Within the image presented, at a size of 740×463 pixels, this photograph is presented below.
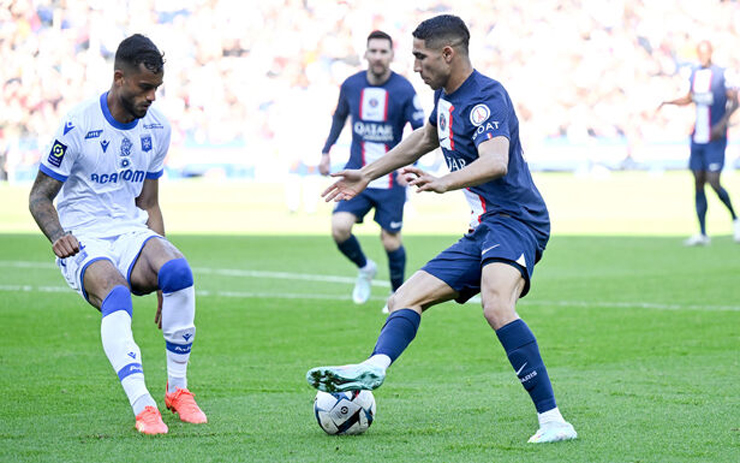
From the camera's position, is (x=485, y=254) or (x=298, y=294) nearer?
(x=485, y=254)

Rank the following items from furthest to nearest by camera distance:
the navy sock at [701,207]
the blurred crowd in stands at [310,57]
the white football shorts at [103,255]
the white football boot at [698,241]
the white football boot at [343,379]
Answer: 1. the blurred crowd in stands at [310,57]
2. the navy sock at [701,207]
3. the white football boot at [698,241]
4. the white football shorts at [103,255]
5. the white football boot at [343,379]

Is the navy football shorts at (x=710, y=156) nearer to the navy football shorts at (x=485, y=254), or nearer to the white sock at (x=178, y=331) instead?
the navy football shorts at (x=485, y=254)

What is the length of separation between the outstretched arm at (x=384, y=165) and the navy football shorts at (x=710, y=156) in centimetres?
1086

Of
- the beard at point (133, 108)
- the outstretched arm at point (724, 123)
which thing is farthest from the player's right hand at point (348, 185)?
the outstretched arm at point (724, 123)

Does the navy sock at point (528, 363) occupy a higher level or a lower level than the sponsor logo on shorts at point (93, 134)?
lower

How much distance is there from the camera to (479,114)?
4.65 metres

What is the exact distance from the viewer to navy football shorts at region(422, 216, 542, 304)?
4633mm

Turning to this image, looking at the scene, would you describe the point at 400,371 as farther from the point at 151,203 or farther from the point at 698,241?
the point at 698,241

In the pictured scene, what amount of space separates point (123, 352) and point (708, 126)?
12250mm

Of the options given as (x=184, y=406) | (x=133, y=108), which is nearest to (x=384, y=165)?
(x=133, y=108)

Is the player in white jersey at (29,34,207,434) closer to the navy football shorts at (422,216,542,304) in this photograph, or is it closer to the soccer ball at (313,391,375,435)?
the soccer ball at (313,391,375,435)

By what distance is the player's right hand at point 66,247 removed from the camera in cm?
477

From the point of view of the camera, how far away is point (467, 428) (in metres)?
4.78

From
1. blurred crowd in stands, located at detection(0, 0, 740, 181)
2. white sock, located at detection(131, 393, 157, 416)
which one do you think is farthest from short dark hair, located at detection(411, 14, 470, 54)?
blurred crowd in stands, located at detection(0, 0, 740, 181)
